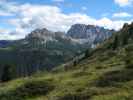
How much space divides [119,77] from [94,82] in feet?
15.1

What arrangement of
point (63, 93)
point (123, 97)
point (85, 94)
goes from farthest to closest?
1. point (63, 93)
2. point (85, 94)
3. point (123, 97)

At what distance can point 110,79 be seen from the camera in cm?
6097

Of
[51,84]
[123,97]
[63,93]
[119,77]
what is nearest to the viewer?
[123,97]

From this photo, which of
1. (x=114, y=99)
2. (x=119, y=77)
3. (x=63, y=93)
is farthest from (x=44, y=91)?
(x=114, y=99)

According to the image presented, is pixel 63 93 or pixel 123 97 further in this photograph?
pixel 63 93

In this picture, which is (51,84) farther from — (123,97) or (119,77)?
(123,97)

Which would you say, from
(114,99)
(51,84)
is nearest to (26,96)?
(51,84)

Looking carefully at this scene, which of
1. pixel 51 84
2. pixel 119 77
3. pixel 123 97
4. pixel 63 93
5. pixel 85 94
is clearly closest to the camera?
pixel 123 97

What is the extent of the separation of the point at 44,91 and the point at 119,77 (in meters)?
14.5

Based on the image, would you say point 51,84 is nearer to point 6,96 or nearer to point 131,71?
point 6,96

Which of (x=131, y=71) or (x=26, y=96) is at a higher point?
(x=131, y=71)

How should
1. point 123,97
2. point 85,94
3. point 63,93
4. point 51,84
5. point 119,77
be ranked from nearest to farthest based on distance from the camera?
1. point 123,97
2. point 85,94
3. point 63,93
4. point 119,77
5. point 51,84

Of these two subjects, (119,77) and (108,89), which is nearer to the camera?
(108,89)

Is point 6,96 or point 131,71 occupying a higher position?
point 131,71
